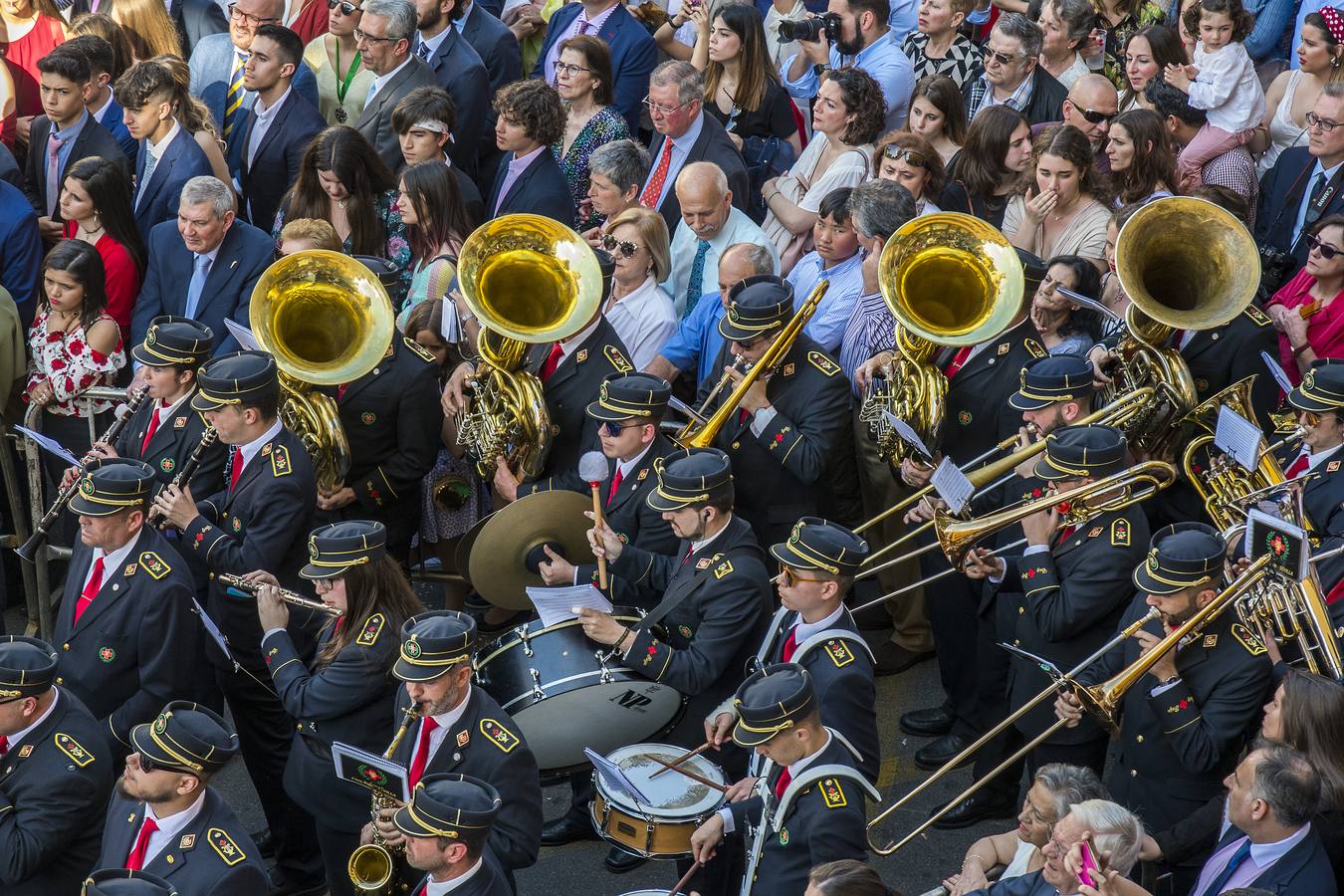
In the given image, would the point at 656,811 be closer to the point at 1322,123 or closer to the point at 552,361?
the point at 552,361

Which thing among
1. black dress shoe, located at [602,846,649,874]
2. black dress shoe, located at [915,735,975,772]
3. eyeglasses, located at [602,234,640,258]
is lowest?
black dress shoe, located at [915,735,975,772]

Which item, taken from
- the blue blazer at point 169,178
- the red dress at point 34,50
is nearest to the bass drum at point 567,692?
the blue blazer at point 169,178

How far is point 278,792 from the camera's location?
27.1 ft

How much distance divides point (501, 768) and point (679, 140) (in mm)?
5435

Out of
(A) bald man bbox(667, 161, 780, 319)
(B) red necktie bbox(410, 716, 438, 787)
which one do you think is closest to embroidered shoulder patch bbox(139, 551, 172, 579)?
(B) red necktie bbox(410, 716, 438, 787)

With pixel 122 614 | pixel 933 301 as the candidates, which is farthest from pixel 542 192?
pixel 122 614

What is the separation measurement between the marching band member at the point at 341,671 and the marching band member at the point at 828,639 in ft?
4.68

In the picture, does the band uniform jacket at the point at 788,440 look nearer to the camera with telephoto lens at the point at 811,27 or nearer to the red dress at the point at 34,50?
the camera with telephoto lens at the point at 811,27

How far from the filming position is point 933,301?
8.66 metres

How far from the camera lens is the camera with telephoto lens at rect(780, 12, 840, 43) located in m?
11.5

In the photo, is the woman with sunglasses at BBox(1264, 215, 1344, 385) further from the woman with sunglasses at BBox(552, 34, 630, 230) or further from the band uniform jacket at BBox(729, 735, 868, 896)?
the woman with sunglasses at BBox(552, 34, 630, 230)

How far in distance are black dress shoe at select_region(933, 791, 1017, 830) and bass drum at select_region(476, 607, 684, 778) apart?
5.67 ft

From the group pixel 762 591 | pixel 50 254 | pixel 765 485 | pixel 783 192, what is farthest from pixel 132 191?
pixel 762 591

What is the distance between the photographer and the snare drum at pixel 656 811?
21.2 feet
